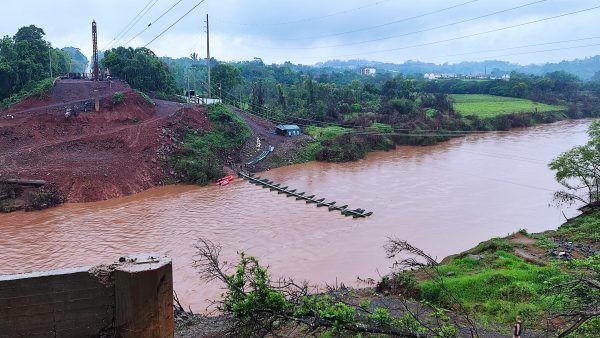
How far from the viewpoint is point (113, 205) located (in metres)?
20.8

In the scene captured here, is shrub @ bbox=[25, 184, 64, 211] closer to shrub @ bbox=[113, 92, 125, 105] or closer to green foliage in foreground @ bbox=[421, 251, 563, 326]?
shrub @ bbox=[113, 92, 125, 105]

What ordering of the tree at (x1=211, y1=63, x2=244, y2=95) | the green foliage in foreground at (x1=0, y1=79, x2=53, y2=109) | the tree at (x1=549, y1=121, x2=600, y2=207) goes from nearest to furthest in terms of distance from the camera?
the tree at (x1=549, y1=121, x2=600, y2=207) → the green foliage in foreground at (x1=0, y1=79, x2=53, y2=109) → the tree at (x1=211, y1=63, x2=244, y2=95)

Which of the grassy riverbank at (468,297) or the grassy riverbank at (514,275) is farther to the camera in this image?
the grassy riverbank at (514,275)

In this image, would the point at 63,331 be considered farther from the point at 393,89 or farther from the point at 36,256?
the point at 393,89

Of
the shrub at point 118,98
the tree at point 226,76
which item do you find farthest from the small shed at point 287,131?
the tree at point 226,76

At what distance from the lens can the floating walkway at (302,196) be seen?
1958 cm

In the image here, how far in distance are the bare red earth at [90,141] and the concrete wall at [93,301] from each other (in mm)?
17030

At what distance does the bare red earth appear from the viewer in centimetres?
2191

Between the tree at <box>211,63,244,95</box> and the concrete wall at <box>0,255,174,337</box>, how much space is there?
40.6m

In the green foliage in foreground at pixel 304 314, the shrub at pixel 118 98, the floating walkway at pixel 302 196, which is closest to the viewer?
the green foliage in foreground at pixel 304 314

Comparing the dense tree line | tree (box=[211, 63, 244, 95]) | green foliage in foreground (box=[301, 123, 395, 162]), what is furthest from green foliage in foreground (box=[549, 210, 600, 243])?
tree (box=[211, 63, 244, 95])

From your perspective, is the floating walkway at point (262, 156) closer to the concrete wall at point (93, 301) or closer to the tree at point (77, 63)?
the concrete wall at point (93, 301)

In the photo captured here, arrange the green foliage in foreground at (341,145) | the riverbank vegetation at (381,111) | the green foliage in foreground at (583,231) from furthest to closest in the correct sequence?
the riverbank vegetation at (381,111) → the green foliage in foreground at (341,145) → the green foliage in foreground at (583,231)

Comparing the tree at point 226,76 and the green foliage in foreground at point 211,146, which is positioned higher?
the tree at point 226,76
